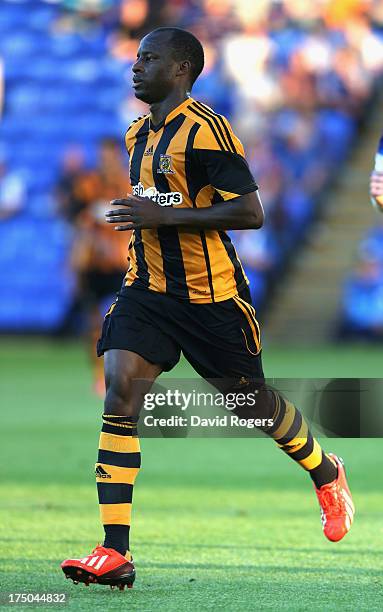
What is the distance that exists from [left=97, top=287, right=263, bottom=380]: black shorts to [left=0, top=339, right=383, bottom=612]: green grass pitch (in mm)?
870

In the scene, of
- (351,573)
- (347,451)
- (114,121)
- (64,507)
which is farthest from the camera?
(114,121)

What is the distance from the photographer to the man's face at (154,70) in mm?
5570

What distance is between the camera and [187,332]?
18.3 feet

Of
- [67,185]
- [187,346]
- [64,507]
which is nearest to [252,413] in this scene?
[187,346]

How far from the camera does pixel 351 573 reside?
5469 mm

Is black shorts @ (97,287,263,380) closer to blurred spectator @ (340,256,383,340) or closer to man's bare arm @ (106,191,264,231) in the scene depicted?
man's bare arm @ (106,191,264,231)

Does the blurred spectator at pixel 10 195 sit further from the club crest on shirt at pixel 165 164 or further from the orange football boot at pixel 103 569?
the orange football boot at pixel 103 569

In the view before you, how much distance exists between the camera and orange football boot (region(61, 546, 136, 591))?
16.4ft

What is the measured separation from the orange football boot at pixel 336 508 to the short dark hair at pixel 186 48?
6.25 feet

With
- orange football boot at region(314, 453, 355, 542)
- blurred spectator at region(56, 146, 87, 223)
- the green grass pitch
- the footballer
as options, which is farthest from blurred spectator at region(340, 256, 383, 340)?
the footballer

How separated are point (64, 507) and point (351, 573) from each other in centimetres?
228

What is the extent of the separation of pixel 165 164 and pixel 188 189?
15 centimetres

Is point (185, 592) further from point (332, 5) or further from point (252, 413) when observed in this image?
point (332, 5)

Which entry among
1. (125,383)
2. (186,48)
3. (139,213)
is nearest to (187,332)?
(125,383)
